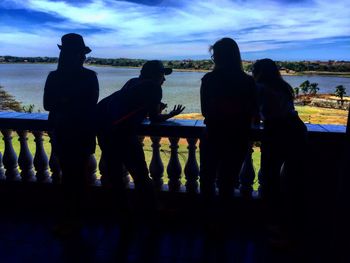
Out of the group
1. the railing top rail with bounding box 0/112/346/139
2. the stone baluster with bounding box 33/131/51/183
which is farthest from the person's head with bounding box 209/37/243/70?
the stone baluster with bounding box 33/131/51/183

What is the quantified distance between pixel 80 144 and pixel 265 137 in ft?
4.95

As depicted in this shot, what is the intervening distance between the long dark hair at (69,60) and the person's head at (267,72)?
1.40 meters

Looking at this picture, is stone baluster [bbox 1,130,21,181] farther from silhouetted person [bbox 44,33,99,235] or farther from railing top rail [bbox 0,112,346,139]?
silhouetted person [bbox 44,33,99,235]

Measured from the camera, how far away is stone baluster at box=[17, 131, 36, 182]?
3.44 m

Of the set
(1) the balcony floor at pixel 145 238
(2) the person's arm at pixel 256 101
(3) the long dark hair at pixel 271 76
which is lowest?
(1) the balcony floor at pixel 145 238

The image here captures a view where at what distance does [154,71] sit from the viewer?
8.53ft

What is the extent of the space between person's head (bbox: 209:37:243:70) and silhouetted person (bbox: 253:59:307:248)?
25 cm

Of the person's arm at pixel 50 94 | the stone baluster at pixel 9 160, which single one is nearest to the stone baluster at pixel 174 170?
the person's arm at pixel 50 94

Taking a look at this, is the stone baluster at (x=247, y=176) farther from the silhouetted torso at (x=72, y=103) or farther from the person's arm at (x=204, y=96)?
the silhouetted torso at (x=72, y=103)

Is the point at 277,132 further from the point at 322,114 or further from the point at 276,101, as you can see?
the point at 322,114

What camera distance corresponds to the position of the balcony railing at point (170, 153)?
2.91 metres

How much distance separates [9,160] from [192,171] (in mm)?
1930

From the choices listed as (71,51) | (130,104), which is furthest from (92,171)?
(71,51)

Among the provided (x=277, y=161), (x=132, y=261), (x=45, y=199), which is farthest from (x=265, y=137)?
(x=45, y=199)
